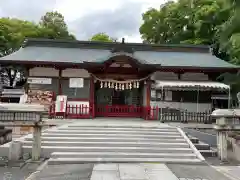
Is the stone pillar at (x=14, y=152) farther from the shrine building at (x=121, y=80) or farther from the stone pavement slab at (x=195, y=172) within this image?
the shrine building at (x=121, y=80)

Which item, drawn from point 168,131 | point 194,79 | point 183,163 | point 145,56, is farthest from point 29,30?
point 183,163

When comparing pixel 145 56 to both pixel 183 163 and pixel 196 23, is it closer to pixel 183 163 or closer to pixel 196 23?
pixel 196 23

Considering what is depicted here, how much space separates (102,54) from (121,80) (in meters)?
3.03

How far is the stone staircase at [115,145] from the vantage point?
9.62 m

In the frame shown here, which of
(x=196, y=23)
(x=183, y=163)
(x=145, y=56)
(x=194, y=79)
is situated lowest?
(x=183, y=163)

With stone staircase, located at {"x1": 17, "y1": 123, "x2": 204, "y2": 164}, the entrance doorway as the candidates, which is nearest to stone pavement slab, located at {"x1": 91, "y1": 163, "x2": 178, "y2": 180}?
stone staircase, located at {"x1": 17, "y1": 123, "x2": 204, "y2": 164}

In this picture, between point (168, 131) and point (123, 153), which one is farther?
point (168, 131)

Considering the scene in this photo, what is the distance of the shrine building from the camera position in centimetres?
1892

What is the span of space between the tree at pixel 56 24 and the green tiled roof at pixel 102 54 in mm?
17717

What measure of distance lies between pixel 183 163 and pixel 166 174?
186 centimetres

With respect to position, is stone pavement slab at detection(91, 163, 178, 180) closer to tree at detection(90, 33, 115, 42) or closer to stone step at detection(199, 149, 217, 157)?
stone step at detection(199, 149, 217, 157)

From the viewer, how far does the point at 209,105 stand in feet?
66.4

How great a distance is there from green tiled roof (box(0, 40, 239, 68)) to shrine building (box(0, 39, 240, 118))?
0.06m

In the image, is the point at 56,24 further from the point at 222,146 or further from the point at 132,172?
the point at 132,172
